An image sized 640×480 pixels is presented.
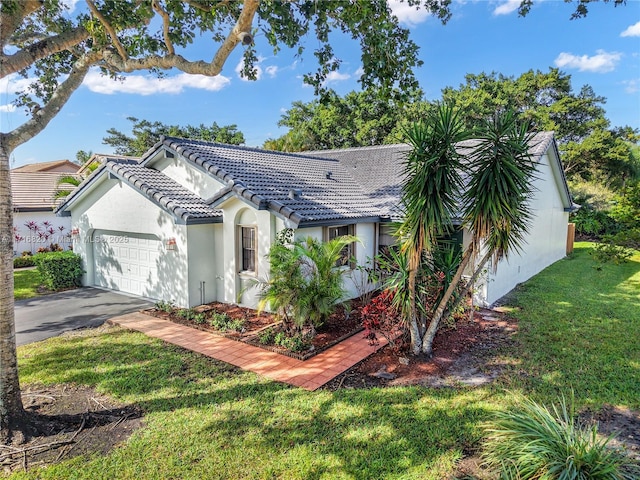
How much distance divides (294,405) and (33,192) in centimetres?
2958

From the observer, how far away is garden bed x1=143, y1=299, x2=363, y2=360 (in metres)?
9.89

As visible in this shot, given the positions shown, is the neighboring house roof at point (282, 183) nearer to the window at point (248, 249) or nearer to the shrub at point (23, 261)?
the window at point (248, 249)

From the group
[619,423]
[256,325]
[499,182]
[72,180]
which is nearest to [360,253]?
[256,325]

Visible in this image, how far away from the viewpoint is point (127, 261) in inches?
614

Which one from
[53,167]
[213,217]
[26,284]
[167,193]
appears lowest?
[26,284]

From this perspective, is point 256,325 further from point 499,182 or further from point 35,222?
point 35,222

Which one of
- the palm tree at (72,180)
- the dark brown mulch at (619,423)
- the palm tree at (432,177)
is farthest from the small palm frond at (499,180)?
the palm tree at (72,180)

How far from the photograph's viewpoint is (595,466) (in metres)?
4.40

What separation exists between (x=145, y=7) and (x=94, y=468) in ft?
32.5

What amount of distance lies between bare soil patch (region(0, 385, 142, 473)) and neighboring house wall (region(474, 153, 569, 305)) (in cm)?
1105

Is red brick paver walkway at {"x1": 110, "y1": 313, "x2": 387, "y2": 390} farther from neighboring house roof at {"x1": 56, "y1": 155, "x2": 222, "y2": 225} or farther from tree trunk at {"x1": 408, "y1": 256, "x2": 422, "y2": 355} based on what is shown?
neighboring house roof at {"x1": 56, "y1": 155, "x2": 222, "y2": 225}

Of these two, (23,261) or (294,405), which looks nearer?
(294,405)

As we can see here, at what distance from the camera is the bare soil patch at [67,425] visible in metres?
5.59

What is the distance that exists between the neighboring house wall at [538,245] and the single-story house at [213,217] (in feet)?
0.29
